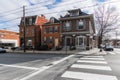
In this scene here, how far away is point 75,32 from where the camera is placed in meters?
29.8

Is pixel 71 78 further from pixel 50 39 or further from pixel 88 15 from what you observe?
pixel 50 39

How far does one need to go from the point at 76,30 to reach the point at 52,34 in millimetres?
6884

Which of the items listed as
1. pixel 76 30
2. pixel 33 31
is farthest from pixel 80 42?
pixel 33 31

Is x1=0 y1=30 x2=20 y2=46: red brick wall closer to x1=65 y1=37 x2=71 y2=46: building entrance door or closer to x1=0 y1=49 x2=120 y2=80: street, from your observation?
x1=65 y1=37 x2=71 y2=46: building entrance door

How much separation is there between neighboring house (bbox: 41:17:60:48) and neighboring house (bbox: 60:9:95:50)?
2.82 metres

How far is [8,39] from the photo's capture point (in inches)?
2047

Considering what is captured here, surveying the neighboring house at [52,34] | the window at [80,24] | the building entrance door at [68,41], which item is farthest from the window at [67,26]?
the neighboring house at [52,34]

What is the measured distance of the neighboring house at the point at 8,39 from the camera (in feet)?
162

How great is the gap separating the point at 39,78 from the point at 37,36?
1241 inches

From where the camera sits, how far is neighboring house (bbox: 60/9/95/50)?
2882cm

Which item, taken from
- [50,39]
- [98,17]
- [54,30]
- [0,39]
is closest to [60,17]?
[54,30]

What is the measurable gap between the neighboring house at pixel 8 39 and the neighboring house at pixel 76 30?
2547cm

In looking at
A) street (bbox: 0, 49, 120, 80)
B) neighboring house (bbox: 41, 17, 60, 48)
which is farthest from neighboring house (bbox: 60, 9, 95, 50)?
street (bbox: 0, 49, 120, 80)

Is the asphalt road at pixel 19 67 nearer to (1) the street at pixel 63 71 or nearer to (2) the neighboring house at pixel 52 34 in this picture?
(1) the street at pixel 63 71
